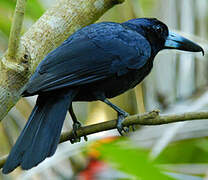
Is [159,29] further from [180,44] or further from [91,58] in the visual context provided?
[91,58]

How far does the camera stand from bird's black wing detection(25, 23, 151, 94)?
7.22ft

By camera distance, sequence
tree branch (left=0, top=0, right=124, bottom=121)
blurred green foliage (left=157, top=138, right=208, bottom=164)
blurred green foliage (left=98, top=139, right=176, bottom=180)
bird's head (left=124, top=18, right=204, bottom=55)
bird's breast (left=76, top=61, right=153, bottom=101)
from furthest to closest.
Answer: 1. blurred green foliage (left=157, top=138, right=208, bottom=164)
2. bird's head (left=124, top=18, right=204, bottom=55)
3. bird's breast (left=76, top=61, right=153, bottom=101)
4. tree branch (left=0, top=0, right=124, bottom=121)
5. blurred green foliage (left=98, top=139, right=176, bottom=180)

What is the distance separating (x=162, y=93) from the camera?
3799 millimetres

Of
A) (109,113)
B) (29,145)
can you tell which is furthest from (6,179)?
(29,145)

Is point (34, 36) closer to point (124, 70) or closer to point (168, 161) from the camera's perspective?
point (124, 70)

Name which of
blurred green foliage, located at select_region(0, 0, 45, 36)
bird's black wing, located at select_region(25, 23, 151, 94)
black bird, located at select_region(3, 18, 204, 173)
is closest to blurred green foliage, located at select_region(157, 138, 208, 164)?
black bird, located at select_region(3, 18, 204, 173)

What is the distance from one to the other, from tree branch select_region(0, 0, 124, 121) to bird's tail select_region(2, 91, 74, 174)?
186mm

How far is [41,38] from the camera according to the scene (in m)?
2.19

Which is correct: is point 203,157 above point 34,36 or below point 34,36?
below

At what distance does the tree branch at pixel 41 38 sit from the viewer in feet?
6.50

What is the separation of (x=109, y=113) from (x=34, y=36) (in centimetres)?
185

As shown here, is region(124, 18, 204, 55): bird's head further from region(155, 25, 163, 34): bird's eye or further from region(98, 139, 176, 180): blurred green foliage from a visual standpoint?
region(98, 139, 176, 180): blurred green foliage

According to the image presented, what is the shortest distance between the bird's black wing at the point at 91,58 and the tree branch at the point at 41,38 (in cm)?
6

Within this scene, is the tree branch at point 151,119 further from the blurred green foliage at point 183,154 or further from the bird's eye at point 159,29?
the blurred green foliage at point 183,154
